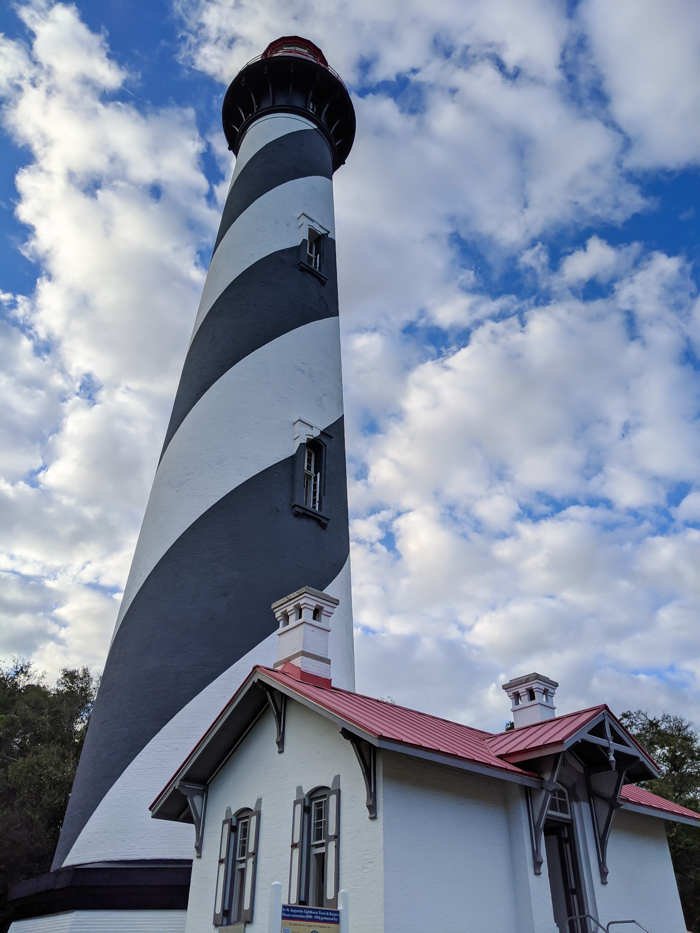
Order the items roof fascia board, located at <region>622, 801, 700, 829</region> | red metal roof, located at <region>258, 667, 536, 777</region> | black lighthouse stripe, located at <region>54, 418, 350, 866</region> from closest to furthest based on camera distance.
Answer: red metal roof, located at <region>258, 667, 536, 777</region>
roof fascia board, located at <region>622, 801, 700, 829</region>
black lighthouse stripe, located at <region>54, 418, 350, 866</region>

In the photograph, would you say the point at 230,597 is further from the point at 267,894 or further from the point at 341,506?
the point at 267,894

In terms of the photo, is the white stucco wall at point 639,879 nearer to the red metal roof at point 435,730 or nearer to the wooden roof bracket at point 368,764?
the red metal roof at point 435,730

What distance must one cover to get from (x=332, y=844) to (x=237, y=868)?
6.69ft

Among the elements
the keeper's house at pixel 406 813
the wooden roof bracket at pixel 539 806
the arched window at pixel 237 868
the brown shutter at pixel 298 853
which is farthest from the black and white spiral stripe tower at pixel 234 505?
the wooden roof bracket at pixel 539 806

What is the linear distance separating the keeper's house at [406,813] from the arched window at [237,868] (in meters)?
0.02

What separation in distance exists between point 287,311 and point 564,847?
1095 cm

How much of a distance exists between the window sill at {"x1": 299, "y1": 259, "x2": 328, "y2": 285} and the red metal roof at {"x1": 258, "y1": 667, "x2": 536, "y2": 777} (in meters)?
9.93

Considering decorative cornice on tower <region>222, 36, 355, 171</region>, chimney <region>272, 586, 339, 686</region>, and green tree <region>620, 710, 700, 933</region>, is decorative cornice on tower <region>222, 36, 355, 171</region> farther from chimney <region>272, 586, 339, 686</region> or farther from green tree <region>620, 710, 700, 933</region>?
green tree <region>620, 710, 700, 933</region>

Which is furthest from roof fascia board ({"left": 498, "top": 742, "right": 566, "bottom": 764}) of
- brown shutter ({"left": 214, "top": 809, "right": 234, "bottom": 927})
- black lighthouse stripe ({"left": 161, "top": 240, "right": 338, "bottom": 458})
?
black lighthouse stripe ({"left": 161, "top": 240, "right": 338, "bottom": 458})

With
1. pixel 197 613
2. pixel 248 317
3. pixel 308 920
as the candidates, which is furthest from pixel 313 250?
pixel 308 920

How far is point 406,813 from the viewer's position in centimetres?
804

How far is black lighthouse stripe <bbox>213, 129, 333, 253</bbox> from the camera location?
17766 mm

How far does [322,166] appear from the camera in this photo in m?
19.2

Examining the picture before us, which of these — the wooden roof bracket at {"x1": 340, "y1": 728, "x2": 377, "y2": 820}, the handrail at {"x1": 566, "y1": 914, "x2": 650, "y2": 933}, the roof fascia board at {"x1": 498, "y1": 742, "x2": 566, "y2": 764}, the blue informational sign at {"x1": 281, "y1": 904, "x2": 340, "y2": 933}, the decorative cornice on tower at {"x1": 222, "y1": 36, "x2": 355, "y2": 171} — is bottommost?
the blue informational sign at {"x1": 281, "y1": 904, "x2": 340, "y2": 933}
